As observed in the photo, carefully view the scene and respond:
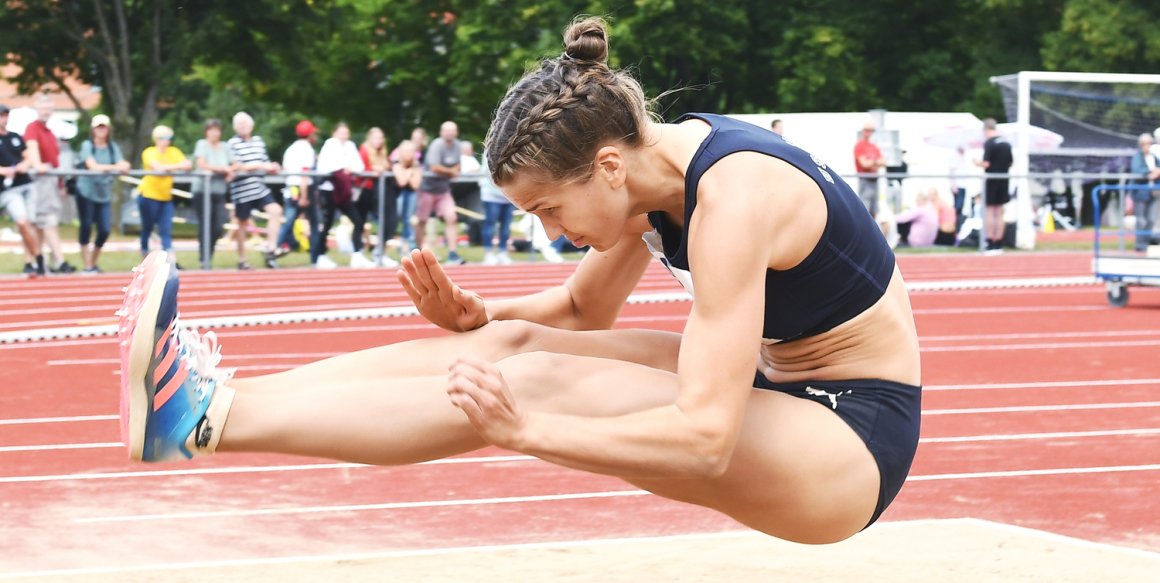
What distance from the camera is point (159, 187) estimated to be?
14.0 m

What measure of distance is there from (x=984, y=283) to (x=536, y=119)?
11016mm

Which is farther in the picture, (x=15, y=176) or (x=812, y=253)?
(x=15, y=176)

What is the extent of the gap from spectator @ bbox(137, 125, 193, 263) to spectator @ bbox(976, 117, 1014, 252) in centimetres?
941

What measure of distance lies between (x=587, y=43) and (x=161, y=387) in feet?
3.72

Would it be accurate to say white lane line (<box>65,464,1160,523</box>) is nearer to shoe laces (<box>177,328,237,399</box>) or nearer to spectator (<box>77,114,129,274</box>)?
shoe laces (<box>177,328,237,399</box>)

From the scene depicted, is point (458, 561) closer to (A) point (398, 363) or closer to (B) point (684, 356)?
(A) point (398, 363)

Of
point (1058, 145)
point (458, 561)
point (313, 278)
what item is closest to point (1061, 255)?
point (1058, 145)

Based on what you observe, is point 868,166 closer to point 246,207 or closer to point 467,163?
point 467,163

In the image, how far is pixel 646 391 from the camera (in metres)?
2.94

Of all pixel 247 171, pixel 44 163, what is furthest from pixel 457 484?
pixel 247 171

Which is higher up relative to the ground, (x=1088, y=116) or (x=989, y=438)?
(x=1088, y=116)

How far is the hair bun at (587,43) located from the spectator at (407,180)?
40.2ft

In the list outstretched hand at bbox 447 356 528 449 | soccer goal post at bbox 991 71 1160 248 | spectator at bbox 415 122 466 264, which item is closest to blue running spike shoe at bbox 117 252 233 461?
outstretched hand at bbox 447 356 528 449

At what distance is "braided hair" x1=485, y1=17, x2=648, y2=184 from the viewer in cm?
276
